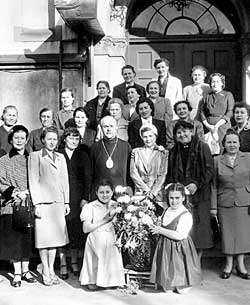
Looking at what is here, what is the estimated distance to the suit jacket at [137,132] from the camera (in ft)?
25.5

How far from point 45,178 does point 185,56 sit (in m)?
5.23

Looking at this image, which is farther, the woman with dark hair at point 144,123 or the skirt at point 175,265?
the woman with dark hair at point 144,123

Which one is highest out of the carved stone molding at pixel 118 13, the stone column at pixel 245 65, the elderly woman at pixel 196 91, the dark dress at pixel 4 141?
the carved stone molding at pixel 118 13

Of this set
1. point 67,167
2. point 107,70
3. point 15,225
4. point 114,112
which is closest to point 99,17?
point 107,70

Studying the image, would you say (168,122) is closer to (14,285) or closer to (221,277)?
(221,277)

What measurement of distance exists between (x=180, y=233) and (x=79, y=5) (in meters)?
3.60

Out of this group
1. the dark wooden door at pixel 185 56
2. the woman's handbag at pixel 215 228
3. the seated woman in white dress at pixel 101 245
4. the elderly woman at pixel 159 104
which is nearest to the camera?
the seated woman in white dress at pixel 101 245

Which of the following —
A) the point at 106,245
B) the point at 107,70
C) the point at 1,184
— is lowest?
the point at 106,245

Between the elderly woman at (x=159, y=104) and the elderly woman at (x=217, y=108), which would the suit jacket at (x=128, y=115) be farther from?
the elderly woman at (x=217, y=108)

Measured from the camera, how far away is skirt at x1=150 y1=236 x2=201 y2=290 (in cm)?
649

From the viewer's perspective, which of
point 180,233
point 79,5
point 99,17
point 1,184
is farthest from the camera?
point 99,17

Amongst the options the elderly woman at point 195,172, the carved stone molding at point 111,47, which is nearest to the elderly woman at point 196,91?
the elderly woman at point 195,172

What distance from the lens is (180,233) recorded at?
21.6 ft

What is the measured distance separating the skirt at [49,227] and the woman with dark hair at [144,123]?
141cm
